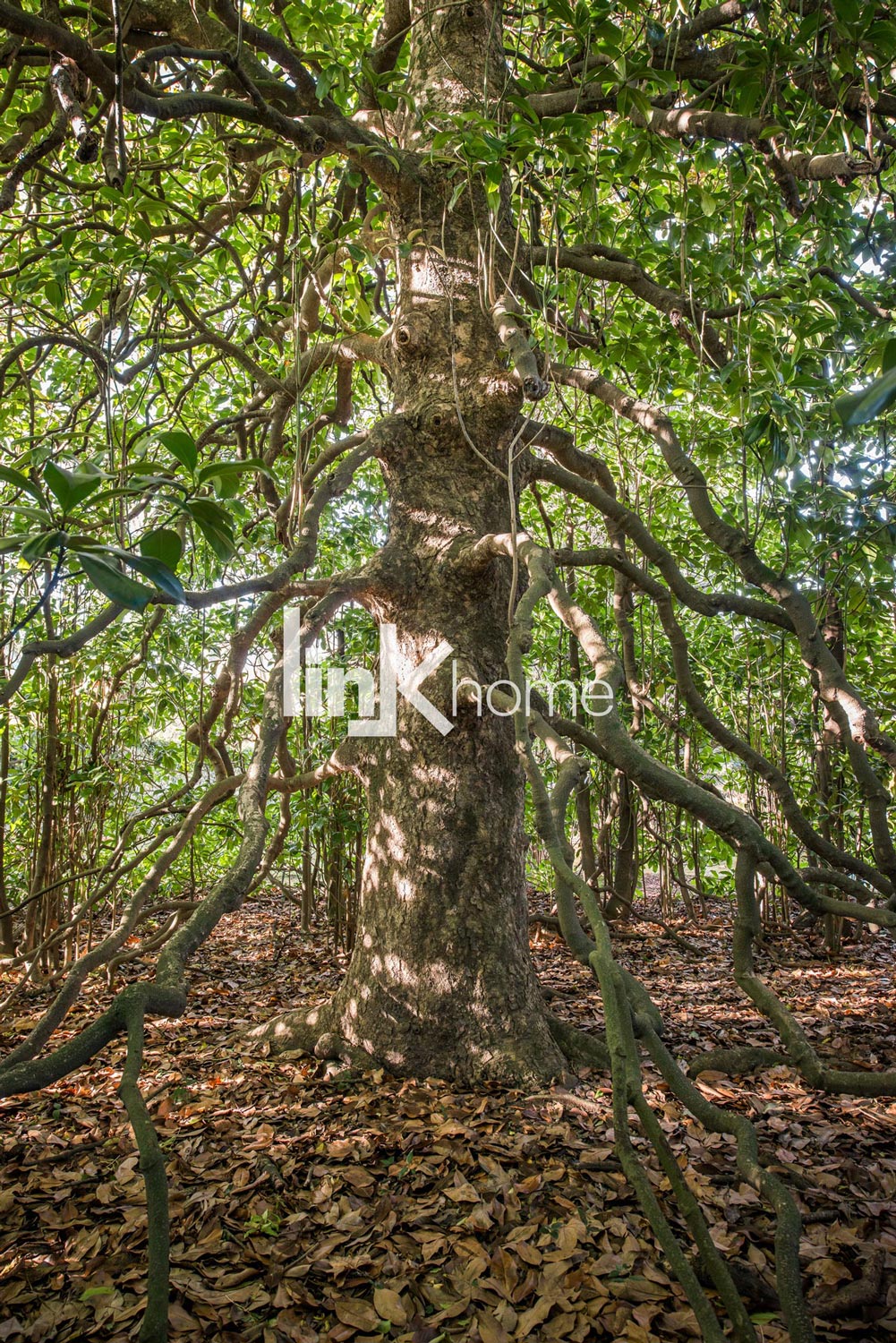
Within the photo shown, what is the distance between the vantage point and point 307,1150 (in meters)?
2.07

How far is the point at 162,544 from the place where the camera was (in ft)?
3.58

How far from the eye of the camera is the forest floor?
4.96 feet

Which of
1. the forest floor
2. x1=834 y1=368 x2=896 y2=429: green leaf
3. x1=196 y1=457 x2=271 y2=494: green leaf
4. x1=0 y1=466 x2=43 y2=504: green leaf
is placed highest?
x1=196 y1=457 x2=271 y2=494: green leaf

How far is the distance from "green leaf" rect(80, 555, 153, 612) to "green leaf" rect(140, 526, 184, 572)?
0.12m

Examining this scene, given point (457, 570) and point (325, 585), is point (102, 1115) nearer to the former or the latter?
point (325, 585)

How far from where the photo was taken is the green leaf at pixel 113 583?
91 cm

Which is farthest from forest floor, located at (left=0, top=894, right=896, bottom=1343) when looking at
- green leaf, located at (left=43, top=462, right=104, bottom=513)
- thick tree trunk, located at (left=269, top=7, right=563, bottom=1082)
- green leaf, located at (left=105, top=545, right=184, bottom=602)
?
green leaf, located at (left=43, top=462, right=104, bottom=513)

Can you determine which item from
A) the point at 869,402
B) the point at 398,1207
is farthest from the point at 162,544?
the point at 398,1207

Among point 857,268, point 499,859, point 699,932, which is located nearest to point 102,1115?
point 499,859

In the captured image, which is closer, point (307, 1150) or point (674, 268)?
point (307, 1150)

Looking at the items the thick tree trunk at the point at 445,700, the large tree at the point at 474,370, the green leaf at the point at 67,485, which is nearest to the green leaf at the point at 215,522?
the green leaf at the point at 67,485

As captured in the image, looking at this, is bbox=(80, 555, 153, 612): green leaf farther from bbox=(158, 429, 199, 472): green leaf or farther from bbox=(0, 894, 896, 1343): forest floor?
bbox=(0, 894, 896, 1343): forest floor

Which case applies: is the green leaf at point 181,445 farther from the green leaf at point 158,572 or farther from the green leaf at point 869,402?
the green leaf at point 869,402

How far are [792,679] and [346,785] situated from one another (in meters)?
3.09
